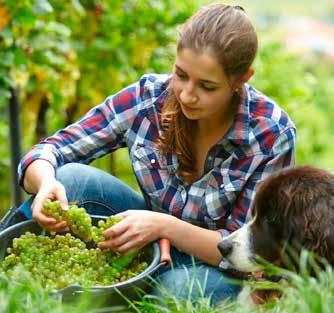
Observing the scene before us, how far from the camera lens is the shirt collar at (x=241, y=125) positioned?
3.91 meters

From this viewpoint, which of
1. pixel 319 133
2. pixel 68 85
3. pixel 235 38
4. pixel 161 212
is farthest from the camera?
pixel 319 133

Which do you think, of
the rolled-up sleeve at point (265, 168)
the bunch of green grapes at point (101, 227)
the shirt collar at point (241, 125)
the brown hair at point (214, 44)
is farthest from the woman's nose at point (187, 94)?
the bunch of green grapes at point (101, 227)

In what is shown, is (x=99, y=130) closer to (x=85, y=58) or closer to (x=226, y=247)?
(x=226, y=247)

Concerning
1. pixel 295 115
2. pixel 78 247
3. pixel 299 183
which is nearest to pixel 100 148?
pixel 78 247

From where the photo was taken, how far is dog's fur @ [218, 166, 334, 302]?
340 centimetres

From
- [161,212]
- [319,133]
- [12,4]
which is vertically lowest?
[319,133]

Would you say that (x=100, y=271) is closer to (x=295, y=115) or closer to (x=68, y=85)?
(x=68, y=85)

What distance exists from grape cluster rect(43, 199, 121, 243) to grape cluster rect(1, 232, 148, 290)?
0.05 m

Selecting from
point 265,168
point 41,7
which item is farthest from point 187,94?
point 41,7

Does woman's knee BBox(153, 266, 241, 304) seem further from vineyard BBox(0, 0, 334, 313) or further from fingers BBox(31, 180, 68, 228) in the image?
vineyard BBox(0, 0, 334, 313)

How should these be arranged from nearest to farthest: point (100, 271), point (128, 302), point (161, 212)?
point (128, 302), point (100, 271), point (161, 212)

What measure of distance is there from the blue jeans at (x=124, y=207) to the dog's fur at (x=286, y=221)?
3.9 inches

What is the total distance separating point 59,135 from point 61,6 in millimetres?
1773

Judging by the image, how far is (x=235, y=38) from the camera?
3756 millimetres
